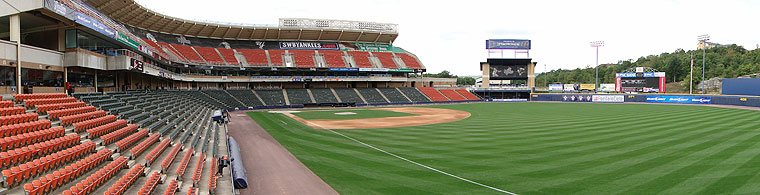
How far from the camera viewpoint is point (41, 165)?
347 inches

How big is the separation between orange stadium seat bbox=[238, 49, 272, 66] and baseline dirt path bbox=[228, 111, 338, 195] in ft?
144

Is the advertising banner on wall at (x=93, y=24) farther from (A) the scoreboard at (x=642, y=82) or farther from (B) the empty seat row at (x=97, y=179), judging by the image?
(A) the scoreboard at (x=642, y=82)

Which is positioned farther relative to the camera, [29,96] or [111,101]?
[111,101]

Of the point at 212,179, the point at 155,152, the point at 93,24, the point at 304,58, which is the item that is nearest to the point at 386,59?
the point at 304,58

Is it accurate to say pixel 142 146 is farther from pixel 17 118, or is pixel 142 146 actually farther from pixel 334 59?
pixel 334 59

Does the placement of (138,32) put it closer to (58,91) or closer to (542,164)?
(58,91)

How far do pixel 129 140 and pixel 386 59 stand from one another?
215 feet

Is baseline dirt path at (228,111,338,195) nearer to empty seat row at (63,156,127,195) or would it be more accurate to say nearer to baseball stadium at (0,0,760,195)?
baseball stadium at (0,0,760,195)

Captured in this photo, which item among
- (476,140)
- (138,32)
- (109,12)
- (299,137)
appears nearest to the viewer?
(476,140)

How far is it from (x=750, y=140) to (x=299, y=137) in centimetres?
2640

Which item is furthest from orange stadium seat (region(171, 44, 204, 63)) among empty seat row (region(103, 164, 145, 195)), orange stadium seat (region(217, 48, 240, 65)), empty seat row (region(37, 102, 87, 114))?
empty seat row (region(103, 164, 145, 195))

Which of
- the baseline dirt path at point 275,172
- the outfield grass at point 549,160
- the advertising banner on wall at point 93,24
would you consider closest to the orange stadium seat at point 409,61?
the outfield grass at point 549,160

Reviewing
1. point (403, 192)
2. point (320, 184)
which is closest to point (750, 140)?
point (403, 192)

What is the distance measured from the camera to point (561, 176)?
12797mm
